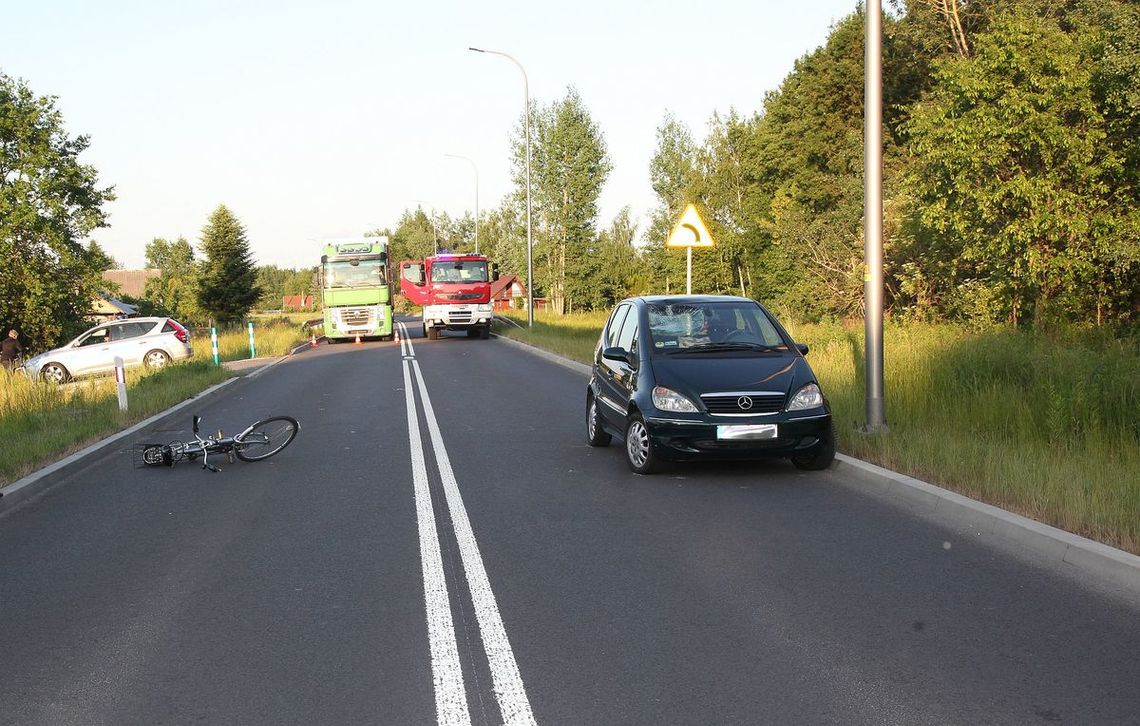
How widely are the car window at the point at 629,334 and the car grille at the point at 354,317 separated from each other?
27708mm

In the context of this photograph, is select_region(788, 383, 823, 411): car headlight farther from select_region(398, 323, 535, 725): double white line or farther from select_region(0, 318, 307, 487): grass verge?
select_region(0, 318, 307, 487): grass verge

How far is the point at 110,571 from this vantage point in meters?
6.20

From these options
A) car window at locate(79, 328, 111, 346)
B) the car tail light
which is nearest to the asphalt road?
car window at locate(79, 328, 111, 346)

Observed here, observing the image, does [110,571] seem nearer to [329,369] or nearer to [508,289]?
[329,369]

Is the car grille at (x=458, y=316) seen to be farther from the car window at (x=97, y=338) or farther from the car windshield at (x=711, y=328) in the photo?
the car windshield at (x=711, y=328)

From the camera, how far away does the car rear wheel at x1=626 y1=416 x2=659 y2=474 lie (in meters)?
8.92

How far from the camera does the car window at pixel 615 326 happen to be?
10.9 meters

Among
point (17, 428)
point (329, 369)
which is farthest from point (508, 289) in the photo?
point (17, 428)

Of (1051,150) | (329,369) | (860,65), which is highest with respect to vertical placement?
(860,65)

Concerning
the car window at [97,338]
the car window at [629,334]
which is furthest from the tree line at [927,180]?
the car window at [97,338]

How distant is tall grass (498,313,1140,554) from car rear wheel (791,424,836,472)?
1.45 feet

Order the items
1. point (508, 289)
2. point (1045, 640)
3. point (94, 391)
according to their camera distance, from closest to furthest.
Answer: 1. point (1045, 640)
2. point (94, 391)
3. point (508, 289)

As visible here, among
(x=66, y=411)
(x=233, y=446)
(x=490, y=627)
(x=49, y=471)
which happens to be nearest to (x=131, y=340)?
(x=66, y=411)

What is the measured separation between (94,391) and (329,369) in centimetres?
809
